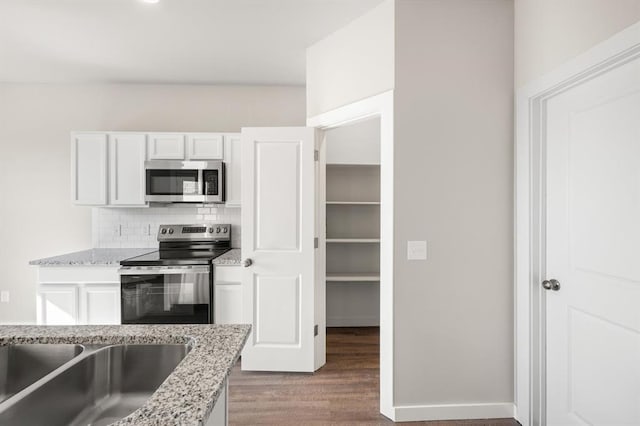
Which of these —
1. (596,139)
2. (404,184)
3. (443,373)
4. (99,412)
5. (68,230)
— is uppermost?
(596,139)

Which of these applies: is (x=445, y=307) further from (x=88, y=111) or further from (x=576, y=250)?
(x=88, y=111)

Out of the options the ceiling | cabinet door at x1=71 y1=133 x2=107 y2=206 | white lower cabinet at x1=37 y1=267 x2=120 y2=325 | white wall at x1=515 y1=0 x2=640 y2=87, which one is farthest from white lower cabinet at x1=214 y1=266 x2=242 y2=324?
white wall at x1=515 y1=0 x2=640 y2=87

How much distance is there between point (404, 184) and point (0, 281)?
4333 millimetres

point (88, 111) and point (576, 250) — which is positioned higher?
point (88, 111)

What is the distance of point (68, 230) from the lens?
4148 mm

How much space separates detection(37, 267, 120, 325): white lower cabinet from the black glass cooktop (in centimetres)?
23

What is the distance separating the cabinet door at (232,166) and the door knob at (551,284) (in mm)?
2672

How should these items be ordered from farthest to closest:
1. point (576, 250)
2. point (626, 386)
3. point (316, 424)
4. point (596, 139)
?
point (316, 424), point (576, 250), point (596, 139), point (626, 386)

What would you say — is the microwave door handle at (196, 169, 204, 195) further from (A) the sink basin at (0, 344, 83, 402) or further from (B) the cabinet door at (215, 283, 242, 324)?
(A) the sink basin at (0, 344, 83, 402)

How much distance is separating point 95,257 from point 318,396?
236 cm

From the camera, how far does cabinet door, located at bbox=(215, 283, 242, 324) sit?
11.0 feet

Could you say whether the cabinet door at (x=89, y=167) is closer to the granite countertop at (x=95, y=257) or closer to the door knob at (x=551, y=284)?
the granite countertop at (x=95, y=257)

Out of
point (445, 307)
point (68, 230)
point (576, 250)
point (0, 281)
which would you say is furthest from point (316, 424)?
point (0, 281)

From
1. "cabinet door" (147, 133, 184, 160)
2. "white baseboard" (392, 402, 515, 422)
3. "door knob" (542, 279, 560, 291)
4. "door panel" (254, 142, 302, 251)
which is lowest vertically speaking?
"white baseboard" (392, 402, 515, 422)
